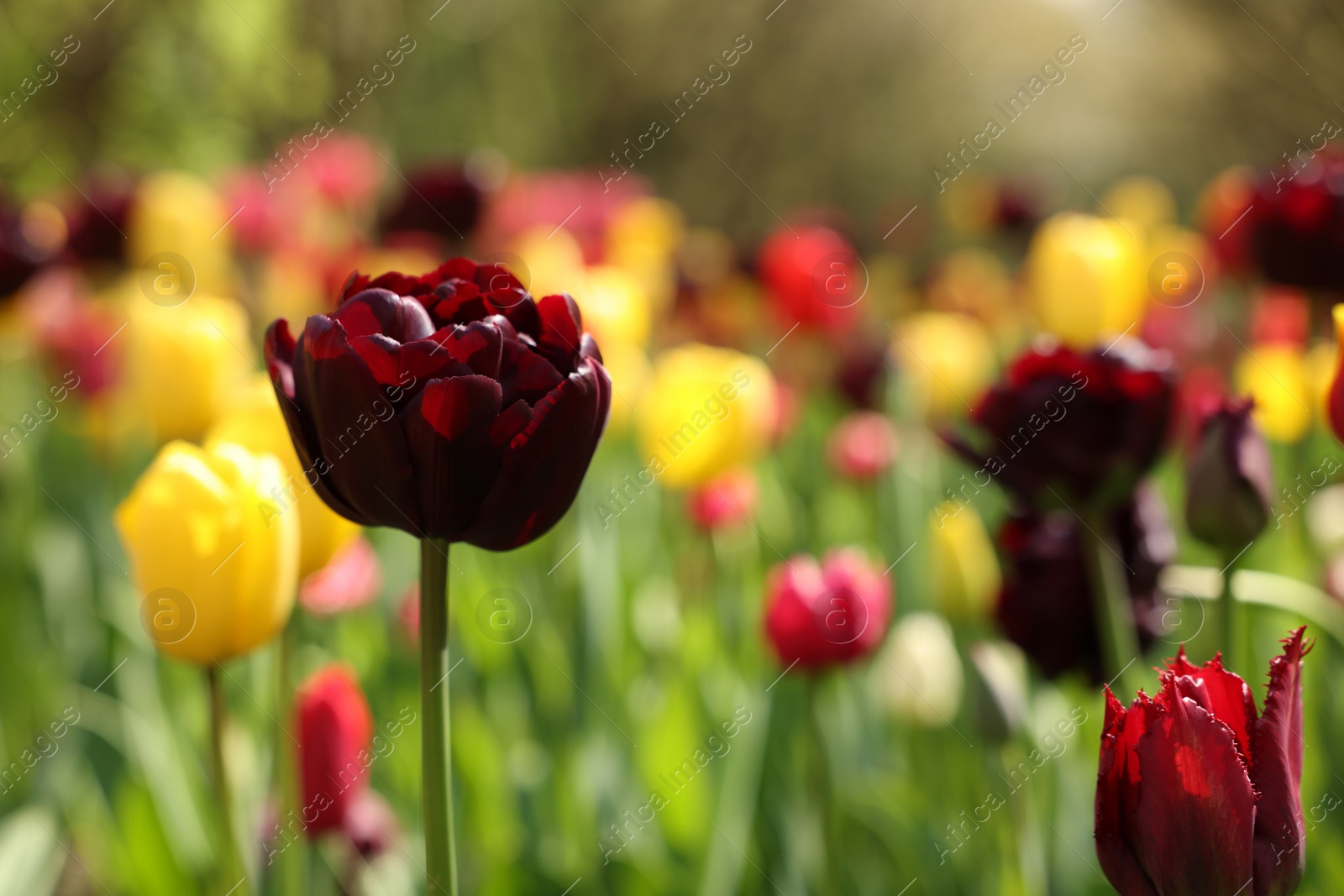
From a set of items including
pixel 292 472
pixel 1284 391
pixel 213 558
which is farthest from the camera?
pixel 1284 391

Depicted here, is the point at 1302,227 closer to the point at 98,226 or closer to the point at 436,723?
the point at 436,723

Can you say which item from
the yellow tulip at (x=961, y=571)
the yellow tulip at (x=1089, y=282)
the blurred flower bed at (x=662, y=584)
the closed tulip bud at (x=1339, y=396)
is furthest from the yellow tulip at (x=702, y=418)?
the closed tulip bud at (x=1339, y=396)

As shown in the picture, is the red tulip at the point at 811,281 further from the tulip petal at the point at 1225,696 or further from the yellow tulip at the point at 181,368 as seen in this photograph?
the tulip petal at the point at 1225,696

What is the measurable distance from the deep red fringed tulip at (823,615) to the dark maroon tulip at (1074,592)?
0.41ft

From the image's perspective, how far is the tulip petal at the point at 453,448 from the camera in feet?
1.57

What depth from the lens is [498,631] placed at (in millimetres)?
1409

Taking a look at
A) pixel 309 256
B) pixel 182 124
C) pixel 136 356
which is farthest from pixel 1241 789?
pixel 182 124

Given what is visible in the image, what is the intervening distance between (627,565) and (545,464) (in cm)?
115

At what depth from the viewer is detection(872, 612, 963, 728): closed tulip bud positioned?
1173 mm

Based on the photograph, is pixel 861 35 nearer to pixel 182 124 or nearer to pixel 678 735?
pixel 182 124

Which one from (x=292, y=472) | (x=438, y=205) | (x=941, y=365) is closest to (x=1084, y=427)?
A: (x=292, y=472)

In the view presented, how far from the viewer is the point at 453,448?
0.49m

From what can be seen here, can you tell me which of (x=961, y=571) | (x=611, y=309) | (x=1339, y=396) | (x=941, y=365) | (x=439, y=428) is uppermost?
(x=439, y=428)

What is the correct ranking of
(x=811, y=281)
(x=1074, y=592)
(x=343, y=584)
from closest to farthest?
(x=1074, y=592) → (x=343, y=584) → (x=811, y=281)
